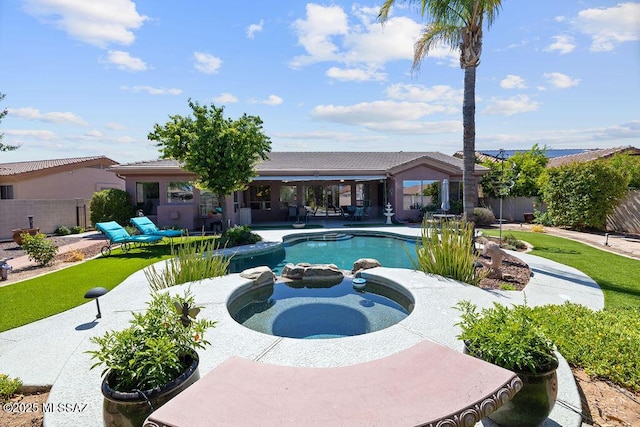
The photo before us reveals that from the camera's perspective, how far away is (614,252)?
42.5 ft

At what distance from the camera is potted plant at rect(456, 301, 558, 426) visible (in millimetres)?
3203

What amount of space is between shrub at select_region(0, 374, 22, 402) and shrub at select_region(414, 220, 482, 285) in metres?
8.49

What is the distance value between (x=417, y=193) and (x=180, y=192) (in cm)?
1648

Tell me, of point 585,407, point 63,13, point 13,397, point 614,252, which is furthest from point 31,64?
point 614,252

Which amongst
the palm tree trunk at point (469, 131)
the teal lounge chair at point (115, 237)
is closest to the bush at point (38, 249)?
the teal lounge chair at point (115, 237)

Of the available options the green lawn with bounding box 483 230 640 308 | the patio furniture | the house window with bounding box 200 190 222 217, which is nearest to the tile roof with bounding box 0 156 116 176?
the house window with bounding box 200 190 222 217

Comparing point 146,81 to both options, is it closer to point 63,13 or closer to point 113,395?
point 63,13

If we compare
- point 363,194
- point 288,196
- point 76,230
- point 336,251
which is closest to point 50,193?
point 76,230

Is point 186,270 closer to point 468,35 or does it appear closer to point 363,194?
point 468,35

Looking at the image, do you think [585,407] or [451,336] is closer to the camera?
[585,407]

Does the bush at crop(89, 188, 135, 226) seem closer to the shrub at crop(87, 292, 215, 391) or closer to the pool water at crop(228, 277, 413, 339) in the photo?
the pool water at crop(228, 277, 413, 339)

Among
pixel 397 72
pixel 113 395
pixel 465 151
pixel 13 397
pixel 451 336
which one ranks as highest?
pixel 397 72

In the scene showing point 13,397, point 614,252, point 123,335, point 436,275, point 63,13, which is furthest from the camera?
point 614,252

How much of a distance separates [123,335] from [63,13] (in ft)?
36.1
